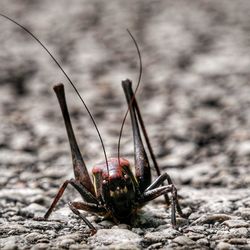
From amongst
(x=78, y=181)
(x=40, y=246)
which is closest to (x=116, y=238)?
(x=40, y=246)

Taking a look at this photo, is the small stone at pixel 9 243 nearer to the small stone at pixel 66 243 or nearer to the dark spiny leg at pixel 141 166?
the small stone at pixel 66 243

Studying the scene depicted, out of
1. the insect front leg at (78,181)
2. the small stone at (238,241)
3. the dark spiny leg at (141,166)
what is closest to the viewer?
the small stone at (238,241)

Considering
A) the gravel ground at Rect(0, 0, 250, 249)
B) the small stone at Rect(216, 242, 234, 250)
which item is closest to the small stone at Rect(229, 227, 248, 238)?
the gravel ground at Rect(0, 0, 250, 249)

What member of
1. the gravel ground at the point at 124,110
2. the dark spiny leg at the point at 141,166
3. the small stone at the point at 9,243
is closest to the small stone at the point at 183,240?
the gravel ground at the point at 124,110

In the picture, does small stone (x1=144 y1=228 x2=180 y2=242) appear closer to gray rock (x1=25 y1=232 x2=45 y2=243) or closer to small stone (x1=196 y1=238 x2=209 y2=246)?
small stone (x1=196 y1=238 x2=209 y2=246)

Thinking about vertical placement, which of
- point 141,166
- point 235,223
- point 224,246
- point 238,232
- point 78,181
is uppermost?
point 141,166

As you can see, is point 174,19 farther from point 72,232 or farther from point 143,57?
point 72,232

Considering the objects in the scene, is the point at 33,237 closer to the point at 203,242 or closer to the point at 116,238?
the point at 116,238

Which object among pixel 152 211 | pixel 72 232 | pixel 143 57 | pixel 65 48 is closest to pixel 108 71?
pixel 143 57
